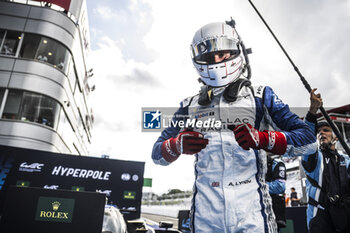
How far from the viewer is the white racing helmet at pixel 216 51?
1888 mm

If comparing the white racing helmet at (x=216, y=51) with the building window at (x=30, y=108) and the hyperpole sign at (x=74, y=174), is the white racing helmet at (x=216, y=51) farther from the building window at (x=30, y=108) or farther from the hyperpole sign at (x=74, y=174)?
the building window at (x=30, y=108)

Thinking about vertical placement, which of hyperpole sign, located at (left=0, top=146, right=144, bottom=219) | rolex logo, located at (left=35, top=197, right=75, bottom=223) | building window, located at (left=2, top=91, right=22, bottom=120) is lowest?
rolex logo, located at (left=35, top=197, right=75, bottom=223)

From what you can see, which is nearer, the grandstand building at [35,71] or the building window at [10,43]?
the grandstand building at [35,71]

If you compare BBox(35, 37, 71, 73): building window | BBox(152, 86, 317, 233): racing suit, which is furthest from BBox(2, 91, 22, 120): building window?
BBox(152, 86, 317, 233): racing suit

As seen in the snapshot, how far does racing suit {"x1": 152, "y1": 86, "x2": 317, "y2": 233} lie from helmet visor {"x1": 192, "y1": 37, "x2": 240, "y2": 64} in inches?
14.3

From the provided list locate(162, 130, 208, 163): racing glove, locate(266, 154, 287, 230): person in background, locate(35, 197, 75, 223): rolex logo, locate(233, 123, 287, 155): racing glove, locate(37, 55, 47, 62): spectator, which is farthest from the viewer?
locate(37, 55, 47, 62): spectator

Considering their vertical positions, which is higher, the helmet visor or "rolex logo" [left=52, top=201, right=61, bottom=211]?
the helmet visor

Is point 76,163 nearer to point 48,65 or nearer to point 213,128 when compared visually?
point 48,65

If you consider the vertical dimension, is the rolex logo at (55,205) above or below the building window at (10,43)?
below

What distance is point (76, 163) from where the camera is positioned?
28.4ft

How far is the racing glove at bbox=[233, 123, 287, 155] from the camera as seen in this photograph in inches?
54.1

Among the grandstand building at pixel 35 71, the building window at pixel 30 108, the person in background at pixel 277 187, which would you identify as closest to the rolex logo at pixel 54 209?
the person in background at pixel 277 187

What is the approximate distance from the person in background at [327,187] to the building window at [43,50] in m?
13.9

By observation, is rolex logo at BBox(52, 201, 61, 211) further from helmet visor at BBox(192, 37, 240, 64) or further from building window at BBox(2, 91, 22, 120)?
building window at BBox(2, 91, 22, 120)
